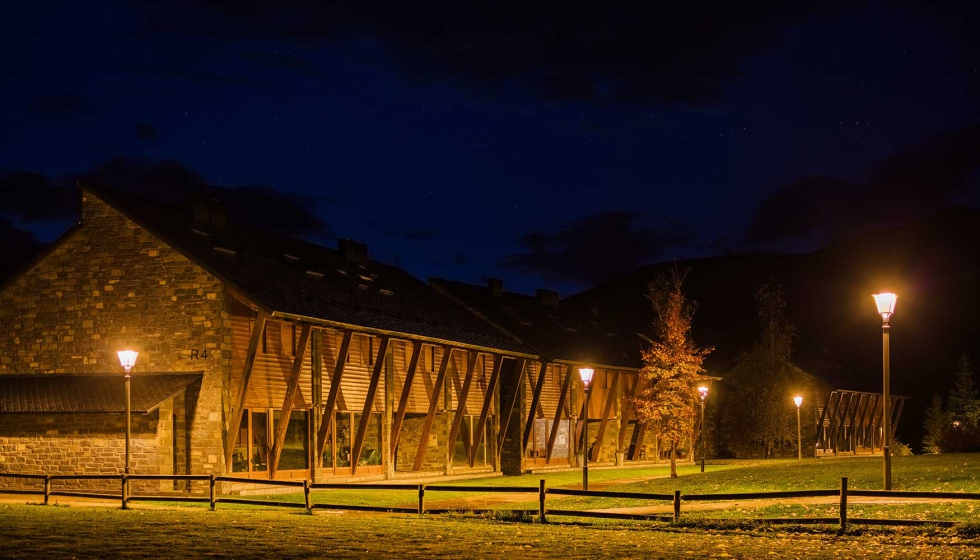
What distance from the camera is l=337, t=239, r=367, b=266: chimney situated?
47.7 meters

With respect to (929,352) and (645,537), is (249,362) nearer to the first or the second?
(645,537)

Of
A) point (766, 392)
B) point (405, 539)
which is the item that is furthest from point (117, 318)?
point (766, 392)

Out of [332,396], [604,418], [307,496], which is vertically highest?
[332,396]

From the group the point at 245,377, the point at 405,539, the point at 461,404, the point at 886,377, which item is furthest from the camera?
the point at 461,404

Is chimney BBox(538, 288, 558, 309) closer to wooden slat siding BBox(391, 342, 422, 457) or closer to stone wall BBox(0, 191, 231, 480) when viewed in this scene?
wooden slat siding BBox(391, 342, 422, 457)

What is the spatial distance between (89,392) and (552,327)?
29.3m

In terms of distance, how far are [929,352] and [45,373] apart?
140800mm

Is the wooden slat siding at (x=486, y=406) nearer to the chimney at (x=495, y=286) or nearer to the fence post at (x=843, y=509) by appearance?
the chimney at (x=495, y=286)

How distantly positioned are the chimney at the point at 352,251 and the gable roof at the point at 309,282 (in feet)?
0.54

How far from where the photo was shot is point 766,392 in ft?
235

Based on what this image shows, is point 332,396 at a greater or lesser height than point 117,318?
lesser

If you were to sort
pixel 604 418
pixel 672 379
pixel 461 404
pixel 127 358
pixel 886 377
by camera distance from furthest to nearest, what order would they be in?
pixel 604 418 < pixel 672 379 < pixel 461 404 < pixel 127 358 < pixel 886 377

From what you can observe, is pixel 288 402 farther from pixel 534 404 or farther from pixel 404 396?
pixel 534 404

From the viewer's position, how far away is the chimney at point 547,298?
63.5 meters
